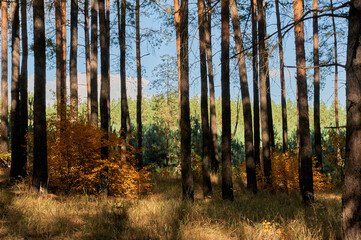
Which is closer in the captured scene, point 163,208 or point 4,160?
point 163,208

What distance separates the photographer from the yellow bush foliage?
885 cm

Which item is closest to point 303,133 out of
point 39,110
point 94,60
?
point 94,60

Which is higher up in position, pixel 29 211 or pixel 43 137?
pixel 43 137

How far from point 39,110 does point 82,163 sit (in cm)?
209

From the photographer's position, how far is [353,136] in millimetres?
4020

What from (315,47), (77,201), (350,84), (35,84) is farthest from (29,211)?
(315,47)

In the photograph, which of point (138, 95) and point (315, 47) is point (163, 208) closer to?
point (138, 95)

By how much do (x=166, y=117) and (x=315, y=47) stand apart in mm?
10053

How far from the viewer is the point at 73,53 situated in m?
12.3

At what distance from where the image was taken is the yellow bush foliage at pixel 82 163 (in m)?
8.85

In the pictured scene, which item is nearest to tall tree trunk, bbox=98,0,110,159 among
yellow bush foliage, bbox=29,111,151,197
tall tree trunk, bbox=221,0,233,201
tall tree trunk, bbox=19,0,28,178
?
yellow bush foliage, bbox=29,111,151,197

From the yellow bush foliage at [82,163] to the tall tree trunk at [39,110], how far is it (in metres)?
0.74

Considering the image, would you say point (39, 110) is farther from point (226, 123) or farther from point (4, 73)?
point (4, 73)

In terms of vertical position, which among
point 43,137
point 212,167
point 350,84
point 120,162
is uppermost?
point 350,84
